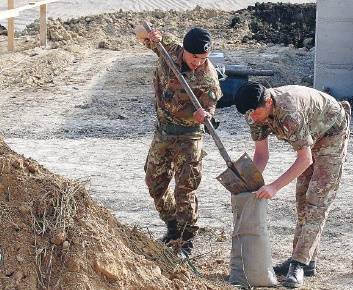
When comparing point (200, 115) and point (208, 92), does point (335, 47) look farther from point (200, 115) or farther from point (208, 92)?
point (200, 115)

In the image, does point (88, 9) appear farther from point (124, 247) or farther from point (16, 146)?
point (124, 247)

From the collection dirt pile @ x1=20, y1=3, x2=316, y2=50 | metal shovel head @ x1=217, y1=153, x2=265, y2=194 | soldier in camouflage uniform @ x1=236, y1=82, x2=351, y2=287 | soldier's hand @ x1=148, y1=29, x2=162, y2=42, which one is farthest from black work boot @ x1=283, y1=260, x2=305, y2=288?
dirt pile @ x1=20, y1=3, x2=316, y2=50

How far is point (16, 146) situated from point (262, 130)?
19.7ft

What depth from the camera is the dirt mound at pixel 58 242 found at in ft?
19.7

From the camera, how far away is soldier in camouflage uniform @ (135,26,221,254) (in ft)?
27.1

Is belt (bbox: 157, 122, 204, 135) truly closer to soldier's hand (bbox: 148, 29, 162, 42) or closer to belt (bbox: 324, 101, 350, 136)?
soldier's hand (bbox: 148, 29, 162, 42)

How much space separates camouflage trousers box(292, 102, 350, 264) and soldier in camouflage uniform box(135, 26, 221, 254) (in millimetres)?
921

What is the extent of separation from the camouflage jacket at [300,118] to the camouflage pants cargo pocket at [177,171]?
0.80 metres

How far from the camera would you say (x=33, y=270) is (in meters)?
6.00

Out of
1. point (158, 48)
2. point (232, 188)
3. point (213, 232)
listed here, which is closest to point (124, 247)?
point (232, 188)

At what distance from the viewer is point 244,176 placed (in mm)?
7590

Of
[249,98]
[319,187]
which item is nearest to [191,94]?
[249,98]

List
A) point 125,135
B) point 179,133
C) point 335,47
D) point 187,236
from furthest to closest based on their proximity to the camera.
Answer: point 335,47 < point 125,135 < point 187,236 < point 179,133

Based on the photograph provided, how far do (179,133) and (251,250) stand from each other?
1226 millimetres
